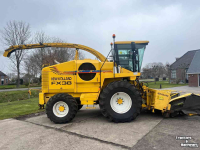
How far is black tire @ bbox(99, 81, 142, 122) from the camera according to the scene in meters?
4.64

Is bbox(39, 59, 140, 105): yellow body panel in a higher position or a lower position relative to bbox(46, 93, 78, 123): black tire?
higher

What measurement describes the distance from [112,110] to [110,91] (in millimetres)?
622

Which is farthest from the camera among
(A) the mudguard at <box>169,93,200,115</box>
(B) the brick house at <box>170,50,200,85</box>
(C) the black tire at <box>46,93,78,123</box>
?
(B) the brick house at <box>170,50,200,85</box>

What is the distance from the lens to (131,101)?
4.76 m

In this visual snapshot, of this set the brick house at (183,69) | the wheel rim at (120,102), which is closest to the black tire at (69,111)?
the wheel rim at (120,102)

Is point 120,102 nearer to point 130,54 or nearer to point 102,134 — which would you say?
point 102,134

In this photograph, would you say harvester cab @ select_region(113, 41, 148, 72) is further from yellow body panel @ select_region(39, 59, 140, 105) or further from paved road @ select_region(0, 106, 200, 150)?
paved road @ select_region(0, 106, 200, 150)

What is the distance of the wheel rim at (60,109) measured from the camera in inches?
192

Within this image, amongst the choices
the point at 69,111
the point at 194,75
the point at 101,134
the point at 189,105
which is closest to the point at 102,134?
the point at 101,134

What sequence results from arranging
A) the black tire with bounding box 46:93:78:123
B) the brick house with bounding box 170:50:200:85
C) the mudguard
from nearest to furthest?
the mudguard → the black tire with bounding box 46:93:78:123 → the brick house with bounding box 170:50:200:85

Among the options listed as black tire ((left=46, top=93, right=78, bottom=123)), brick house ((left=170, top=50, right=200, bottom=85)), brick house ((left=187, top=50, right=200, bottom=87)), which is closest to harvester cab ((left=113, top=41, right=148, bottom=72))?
black tire ((left=46, top=93, right=78, bottom=123))

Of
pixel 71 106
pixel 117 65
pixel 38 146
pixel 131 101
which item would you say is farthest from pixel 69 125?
pixel 117 65

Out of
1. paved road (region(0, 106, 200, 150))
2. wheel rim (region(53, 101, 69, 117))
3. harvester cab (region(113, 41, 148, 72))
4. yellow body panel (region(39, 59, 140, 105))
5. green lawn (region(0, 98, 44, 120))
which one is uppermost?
harvester cab (region(113, 41, 148, 72))

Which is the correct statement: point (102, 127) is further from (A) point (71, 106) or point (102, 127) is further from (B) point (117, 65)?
(B) point (117, 65)
